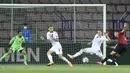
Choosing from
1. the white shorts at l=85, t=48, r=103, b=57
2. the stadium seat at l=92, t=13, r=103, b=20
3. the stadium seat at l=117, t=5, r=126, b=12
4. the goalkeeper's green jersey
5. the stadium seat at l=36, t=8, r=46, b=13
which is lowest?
the white shorts at l=85, t=48, r=103, b=57

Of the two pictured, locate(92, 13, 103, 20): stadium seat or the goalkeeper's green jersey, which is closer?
the goalkeeper's green jersey

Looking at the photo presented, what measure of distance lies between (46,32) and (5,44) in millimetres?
2239

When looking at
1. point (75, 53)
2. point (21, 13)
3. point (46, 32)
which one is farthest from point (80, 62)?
point (21, 13)

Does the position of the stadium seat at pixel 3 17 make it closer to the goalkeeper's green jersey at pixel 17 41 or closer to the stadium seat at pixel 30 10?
the stadium seat at pixel 30 10

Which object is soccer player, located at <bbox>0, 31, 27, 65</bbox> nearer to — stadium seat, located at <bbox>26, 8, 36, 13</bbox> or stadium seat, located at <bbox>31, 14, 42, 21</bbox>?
stadium seat, located at <bbox>31, 14, 42, 21</bbox>

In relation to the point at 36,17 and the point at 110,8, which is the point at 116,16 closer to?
the point at 110,8

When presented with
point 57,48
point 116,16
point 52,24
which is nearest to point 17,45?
point 57,48

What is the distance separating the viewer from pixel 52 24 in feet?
74.1

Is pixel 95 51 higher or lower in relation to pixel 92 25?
lower

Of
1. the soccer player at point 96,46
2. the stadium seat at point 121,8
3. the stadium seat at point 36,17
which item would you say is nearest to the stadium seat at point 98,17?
the soccer player at point 96,46

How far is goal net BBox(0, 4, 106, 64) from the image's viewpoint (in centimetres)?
2230

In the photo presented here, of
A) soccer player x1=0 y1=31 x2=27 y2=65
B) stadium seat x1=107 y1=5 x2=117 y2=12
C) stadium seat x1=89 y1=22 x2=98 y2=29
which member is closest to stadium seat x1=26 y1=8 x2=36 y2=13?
soccer player x1=0 y1=31 x2=27 y2=65

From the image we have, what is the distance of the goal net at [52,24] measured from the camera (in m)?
22.3

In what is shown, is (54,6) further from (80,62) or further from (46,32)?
(80,62)
